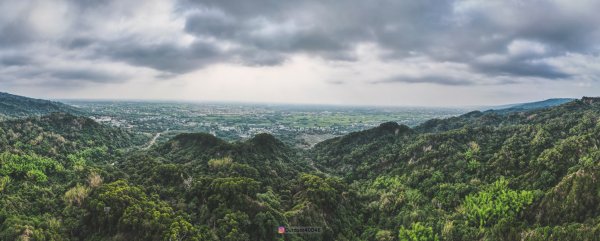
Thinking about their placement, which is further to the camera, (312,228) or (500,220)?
(312,228)

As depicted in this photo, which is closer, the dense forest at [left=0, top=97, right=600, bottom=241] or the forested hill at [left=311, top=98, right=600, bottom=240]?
the dense forest at [left=0, top=97, right=600, bottom=241]

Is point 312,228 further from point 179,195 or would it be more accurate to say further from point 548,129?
point 548,129

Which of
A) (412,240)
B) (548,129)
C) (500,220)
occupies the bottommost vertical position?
(412,240)

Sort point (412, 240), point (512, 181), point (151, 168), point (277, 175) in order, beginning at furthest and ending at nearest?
point (277, 175) → point (151, 168) → point (512, 181) → point (412, 240)

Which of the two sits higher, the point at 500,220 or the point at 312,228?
the point at 500,220

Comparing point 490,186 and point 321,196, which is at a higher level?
point 490,186

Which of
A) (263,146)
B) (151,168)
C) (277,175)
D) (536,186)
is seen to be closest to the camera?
(536,186)

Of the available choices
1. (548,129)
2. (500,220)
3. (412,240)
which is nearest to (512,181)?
(500,220)

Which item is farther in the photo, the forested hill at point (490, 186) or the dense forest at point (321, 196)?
the forested hill at point (490, 186)
